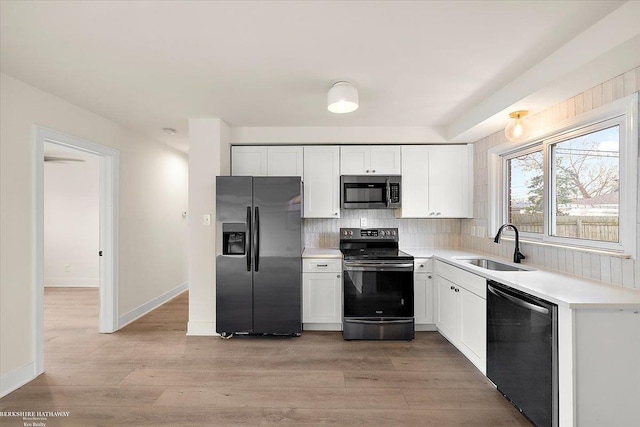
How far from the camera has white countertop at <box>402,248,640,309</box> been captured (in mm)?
1561

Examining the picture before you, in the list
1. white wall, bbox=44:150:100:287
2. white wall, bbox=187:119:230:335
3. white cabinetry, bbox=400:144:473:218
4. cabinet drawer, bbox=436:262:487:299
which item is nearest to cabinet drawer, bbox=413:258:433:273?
cabinet drawer, bbox=436:262:487:299

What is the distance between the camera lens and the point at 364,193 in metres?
3.74

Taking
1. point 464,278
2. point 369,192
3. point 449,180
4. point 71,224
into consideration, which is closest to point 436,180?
point 449,180

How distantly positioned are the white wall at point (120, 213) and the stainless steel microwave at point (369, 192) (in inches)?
105

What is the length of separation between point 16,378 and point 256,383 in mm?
1816

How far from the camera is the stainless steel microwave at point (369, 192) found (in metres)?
3.72

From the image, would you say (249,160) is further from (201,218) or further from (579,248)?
(579,248)

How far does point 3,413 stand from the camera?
81.4 inches

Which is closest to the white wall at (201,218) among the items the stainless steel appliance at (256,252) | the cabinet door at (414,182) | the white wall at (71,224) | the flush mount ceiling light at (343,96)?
the stainless steel appliance at (256,252)

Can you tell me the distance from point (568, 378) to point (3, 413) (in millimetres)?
3466

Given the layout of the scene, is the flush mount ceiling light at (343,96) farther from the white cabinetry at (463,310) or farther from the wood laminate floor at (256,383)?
the wood laminate floor at (256,383)

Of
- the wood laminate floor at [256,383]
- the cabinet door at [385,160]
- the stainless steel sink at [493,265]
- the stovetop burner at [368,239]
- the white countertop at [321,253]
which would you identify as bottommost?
the wood laminate floor at [256,383]

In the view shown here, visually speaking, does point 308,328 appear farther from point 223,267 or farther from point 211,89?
point 211,89

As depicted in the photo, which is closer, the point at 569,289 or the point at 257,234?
the point at 569,289
